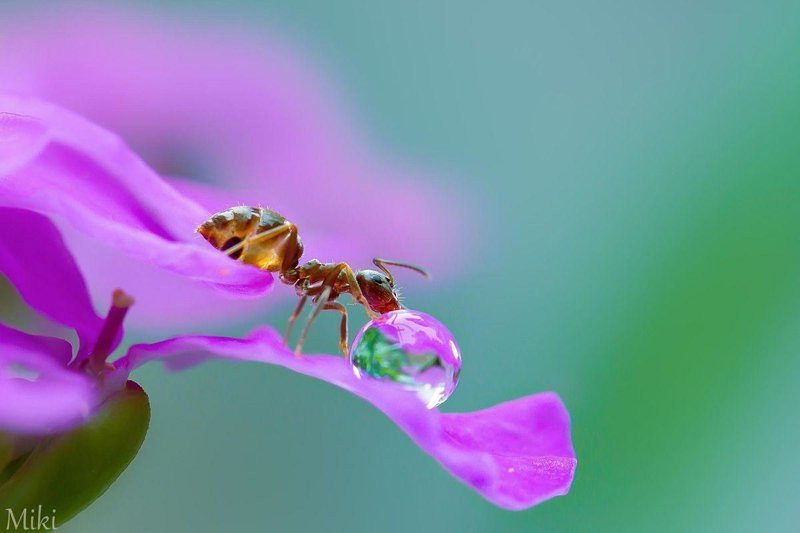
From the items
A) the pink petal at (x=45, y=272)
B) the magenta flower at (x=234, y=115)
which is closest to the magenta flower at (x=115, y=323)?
the pink petal at (x=45, y=272)

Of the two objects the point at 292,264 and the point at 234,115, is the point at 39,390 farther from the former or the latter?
the point at 234,115

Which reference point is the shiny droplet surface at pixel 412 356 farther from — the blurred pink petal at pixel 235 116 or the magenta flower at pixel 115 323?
the blurred pink petal at pixel 235 116

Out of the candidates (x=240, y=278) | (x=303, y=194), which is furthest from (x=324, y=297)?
(x=303, y=194)

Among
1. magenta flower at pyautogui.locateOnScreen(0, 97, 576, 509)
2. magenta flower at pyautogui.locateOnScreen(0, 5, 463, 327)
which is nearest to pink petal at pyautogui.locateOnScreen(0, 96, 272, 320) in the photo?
magenta flower at pyautogui.locateOnScreen(0, 97, 576, 509)

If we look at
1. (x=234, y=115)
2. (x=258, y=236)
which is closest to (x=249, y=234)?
(x=258, y=236)

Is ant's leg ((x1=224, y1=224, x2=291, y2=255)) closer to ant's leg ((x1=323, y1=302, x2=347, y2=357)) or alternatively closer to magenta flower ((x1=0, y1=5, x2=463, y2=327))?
ant's leg ((x1=323, y1=302, x2=347, y2=357))

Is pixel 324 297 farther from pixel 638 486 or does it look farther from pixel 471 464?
pixel 638 486

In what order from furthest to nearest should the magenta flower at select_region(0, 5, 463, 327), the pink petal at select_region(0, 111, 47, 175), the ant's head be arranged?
the magenta flower at select_region(0, 5, 463, 327)
the ant's head
the pink petal at select_region(0, 111, 47, 175)

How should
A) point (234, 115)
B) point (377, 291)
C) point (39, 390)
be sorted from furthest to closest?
point (234, 115) < point (377, 291) < point (39, 390)
